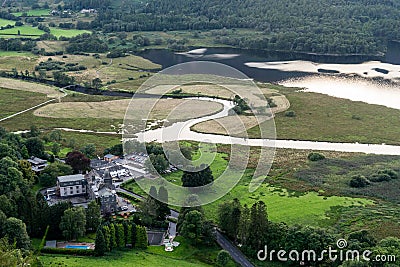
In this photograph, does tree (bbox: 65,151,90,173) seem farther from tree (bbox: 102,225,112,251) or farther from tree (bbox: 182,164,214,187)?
tree (bbox: 102,225,112,251)

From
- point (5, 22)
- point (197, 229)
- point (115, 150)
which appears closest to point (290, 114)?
point (115, 150)

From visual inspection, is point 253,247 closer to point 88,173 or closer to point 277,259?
point 277,259

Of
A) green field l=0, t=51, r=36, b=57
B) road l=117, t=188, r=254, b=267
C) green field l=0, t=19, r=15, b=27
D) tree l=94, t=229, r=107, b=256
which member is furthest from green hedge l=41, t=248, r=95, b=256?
green field l=0, t=19, r=15, b=27

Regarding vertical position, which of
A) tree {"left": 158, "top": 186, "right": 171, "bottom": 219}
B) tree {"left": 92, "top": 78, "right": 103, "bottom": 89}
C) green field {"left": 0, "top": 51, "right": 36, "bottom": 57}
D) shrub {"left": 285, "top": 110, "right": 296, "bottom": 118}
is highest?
green field {"left": 0, "top": 51, "right": 36, "bottom": 57}

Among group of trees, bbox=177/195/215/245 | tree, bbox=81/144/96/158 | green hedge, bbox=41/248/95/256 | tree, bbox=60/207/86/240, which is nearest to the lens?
green hedge, bbox=41/248/95/256

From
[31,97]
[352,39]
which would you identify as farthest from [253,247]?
[352,39]

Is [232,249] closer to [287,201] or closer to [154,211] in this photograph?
[154,211]

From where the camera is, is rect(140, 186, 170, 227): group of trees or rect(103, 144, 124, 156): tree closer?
rect(140, 186, 170, 227): group of trees
